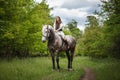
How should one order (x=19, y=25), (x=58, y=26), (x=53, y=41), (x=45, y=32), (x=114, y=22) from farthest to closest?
(x=19, y=25) < (x=58, y=26) < (x=53, y=41) < (x=45, y=32) < (x=114, y=22)

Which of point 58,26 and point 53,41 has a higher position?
point 58,26

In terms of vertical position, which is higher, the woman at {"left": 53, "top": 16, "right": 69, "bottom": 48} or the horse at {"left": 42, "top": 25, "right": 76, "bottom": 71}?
the woman at {"left": 53, "top": 16, "right": 69, "bottom": 48}

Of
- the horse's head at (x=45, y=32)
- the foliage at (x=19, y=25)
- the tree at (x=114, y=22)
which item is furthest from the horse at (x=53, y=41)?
the tree at (x=114, y=22)

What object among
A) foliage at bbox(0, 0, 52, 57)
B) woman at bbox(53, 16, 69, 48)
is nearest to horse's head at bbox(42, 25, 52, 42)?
woman at bbox(53, 16, 69, 48)

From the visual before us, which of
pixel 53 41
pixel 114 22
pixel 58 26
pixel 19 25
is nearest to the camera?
pixel 114 22

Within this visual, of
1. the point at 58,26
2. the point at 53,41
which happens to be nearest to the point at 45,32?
the point at 53,41

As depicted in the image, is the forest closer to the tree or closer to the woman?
the tree

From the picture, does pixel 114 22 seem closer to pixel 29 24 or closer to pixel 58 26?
pixel 58 26

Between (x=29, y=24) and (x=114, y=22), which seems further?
(x=29, y=24)

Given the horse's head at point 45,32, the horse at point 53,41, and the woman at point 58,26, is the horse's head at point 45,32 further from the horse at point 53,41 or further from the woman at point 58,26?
the woman at point 58,26

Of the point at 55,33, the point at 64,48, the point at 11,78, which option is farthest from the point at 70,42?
the point at 11,78

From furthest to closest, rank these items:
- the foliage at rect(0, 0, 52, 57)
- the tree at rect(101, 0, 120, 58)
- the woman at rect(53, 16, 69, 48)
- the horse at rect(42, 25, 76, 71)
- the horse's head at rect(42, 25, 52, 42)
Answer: the woman at rect(53, 16, 69, 48), the horse at rect(42, 25, 76, 71), the horse's head at rect(42, 25, 52, 42), the foliage at rect(0, 0, 52, 57), the tree at rect(101, 0, 120, 58)

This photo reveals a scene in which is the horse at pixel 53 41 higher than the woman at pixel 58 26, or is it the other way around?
the woman at pixel 58 26

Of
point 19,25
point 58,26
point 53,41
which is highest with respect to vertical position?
point 19,25
